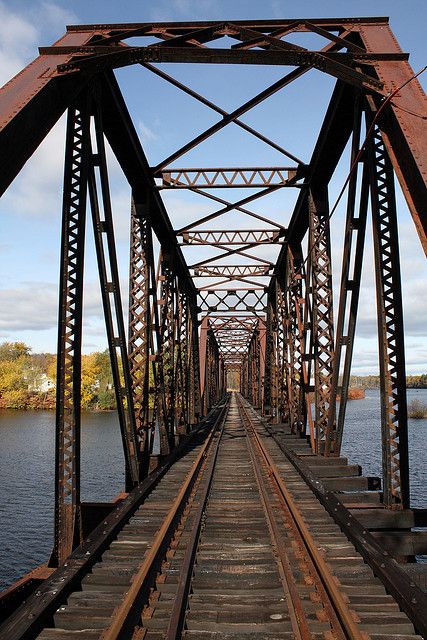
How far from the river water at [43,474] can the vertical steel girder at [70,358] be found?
756 centimetres

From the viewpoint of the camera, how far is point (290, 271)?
17156mm

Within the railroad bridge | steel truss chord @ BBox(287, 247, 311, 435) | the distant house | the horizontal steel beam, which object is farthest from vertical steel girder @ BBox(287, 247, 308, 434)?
the distant house

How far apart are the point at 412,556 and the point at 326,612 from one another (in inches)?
146

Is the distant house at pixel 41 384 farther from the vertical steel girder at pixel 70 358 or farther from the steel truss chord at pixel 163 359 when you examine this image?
the vertical steel girder at pixel 70 358

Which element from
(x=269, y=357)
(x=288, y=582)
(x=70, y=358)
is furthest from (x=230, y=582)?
(x=269, y=357)

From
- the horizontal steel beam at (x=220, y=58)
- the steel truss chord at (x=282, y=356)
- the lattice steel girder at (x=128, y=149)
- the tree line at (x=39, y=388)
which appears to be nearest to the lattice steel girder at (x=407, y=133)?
the horizontal steel beam at (x=220, y=58)

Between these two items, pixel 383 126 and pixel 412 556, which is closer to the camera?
pixel 383 126

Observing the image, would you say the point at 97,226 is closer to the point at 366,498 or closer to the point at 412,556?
the point at 366,498

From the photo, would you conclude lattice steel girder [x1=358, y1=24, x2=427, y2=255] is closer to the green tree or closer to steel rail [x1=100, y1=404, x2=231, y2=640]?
steel rail [x1=100, y1=404, x2=231, y2=640]

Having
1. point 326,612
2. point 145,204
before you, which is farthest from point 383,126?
point 145,204

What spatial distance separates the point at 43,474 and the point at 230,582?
70.1 ft

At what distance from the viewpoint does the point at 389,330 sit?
6.91 meters

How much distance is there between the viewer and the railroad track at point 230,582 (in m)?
3.94

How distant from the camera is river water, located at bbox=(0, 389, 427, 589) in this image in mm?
14336
